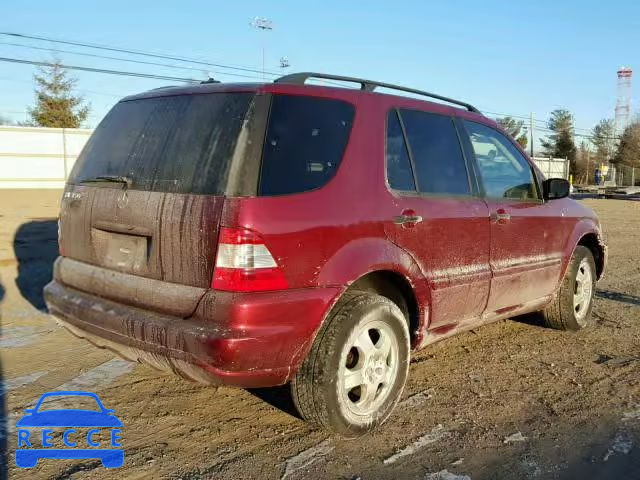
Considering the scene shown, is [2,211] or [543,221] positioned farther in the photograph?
[2,211]

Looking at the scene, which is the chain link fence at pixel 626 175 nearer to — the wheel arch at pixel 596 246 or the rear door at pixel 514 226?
the wheel arch at pixel 596 246

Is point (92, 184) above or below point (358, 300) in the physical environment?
above

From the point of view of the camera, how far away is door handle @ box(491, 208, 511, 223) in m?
4.45

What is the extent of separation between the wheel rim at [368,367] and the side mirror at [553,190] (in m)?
2.36

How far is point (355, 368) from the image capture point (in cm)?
344

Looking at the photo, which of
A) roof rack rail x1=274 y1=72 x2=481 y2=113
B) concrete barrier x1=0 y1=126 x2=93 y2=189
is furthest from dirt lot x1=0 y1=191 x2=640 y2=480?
concrete barrier x1=0 y1=126 x2=93 y2=189

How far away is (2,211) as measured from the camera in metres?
14.3

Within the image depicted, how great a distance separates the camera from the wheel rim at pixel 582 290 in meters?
5.66

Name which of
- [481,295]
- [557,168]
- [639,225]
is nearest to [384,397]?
[481,295]

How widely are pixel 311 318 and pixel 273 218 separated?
A: 57 centimetres

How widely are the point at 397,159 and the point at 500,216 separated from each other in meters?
1.19

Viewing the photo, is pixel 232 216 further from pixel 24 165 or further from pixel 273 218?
pixel 24 165

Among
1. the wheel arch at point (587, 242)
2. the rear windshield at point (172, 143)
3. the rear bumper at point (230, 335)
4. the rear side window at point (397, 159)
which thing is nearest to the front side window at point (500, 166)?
the wheel arch at point (587, 242)

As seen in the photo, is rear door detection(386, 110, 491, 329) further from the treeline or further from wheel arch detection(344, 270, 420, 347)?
the treeline
